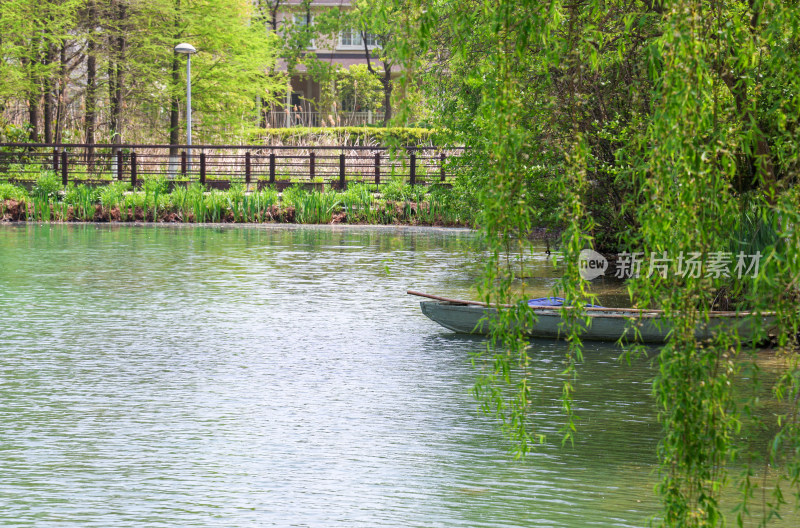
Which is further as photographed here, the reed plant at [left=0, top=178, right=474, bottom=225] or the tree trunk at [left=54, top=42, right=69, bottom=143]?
the tree trunk at [left=54, top=42, right=69, bottom=143]

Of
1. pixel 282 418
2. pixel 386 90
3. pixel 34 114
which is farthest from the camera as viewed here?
pixel 386 90

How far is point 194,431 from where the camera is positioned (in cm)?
884

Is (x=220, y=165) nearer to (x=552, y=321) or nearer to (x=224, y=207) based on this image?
(x=224, y=207)

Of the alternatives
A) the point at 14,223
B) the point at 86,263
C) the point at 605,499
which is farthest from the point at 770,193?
the point at 14,223

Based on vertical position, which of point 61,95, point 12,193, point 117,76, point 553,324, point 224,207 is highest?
point 117,76

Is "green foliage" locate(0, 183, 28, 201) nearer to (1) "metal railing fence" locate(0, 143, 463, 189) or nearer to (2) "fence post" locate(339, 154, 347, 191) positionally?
(1) "metal railing fence" locate(0, 143, 463, 189)

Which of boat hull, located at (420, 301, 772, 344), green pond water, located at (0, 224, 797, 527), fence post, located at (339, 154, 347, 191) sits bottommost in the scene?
green pond water, located at (0, 224, 797, 527)

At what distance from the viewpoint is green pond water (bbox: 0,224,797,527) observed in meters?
6.99

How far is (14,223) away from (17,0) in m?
11.1

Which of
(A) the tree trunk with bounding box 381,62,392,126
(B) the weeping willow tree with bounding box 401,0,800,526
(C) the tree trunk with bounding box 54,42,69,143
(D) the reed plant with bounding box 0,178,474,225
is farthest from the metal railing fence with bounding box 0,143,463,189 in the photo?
(B) the weeping willow tree with bounding box 401,0,800,526

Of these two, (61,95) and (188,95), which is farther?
(61,95)

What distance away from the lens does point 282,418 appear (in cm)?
933

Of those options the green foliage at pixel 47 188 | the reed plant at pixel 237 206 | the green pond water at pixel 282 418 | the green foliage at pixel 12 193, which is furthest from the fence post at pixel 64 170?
the green pond water at pixel 282 418

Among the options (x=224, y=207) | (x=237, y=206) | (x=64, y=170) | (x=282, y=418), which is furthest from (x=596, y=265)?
(x=64, y=170)
